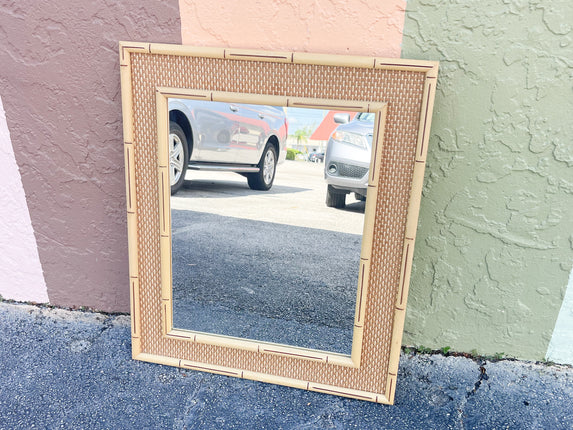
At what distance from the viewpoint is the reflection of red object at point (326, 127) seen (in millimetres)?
1217

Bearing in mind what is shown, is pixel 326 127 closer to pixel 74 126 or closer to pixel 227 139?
pixel 227 139

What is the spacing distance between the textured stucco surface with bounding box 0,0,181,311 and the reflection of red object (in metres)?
0.66

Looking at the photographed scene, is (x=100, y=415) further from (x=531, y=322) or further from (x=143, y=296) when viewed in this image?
(x=531, y=322)

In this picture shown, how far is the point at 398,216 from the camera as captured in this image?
1.25 meters

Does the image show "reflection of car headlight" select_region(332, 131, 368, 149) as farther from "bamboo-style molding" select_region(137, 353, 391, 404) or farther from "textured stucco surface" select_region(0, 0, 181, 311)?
"bamboo-style molding" select_region(137, 353, 391, 404)

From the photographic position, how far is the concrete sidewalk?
3.96 feet

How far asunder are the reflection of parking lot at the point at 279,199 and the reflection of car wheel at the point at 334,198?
2 centimetres

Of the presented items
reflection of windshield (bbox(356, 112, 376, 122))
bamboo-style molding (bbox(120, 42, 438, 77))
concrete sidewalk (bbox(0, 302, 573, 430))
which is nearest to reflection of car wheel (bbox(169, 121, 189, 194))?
bamboo-style molding (bbox(120, 42, 438, 77))

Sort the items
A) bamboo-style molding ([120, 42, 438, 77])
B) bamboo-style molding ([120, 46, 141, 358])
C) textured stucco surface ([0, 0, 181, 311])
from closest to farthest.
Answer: bamboo-style molding ([120, 42, 438, 77]), bamboo-style molding ([120, 46, 141, 358]), textured stucco surface ([0, 0, 181, 311])

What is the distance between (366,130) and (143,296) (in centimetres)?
111

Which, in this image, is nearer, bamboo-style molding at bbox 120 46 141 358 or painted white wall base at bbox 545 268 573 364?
bamboo-style molding at bbox 120 46 141 358

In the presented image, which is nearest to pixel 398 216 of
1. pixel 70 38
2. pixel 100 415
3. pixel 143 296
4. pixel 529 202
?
pixel 529 202

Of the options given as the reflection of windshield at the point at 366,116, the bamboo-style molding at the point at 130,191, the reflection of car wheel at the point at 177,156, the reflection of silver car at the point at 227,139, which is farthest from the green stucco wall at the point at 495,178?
the bamboo-style molding at the point at 130,191

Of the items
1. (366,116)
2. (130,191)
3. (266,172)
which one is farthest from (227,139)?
(366,116)
